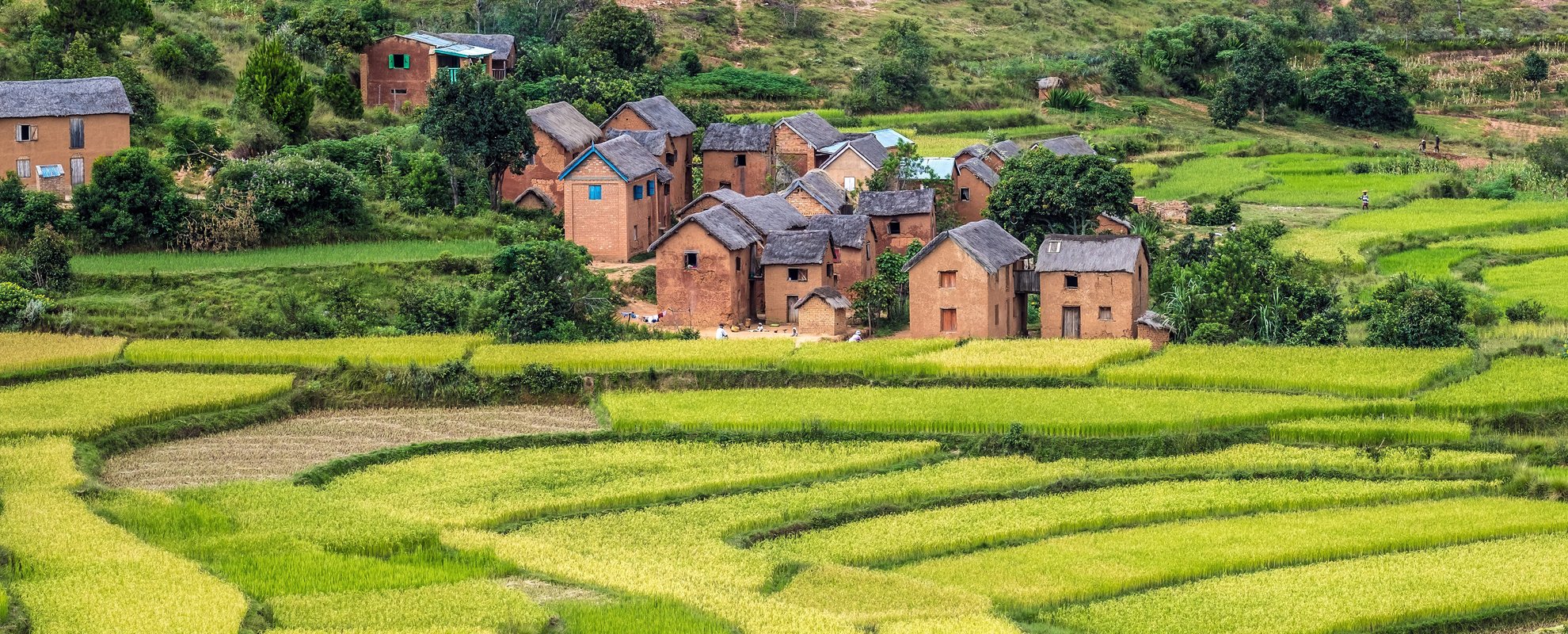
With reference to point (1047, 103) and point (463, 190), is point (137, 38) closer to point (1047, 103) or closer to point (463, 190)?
point (463, 190)

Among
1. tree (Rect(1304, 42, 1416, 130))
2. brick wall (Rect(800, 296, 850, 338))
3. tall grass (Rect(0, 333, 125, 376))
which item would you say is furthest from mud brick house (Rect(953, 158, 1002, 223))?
tree (Rect(1304, 42, 1416, 130))

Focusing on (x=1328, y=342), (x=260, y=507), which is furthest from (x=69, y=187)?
(x=1328, y=342)

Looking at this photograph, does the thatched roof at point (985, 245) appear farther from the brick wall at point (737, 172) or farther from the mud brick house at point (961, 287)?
the brick wall at point (737, 172)

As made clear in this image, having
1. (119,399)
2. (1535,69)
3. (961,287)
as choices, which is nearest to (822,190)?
(961,287)

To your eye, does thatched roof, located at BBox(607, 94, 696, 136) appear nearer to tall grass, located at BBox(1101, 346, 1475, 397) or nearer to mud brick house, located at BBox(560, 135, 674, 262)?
mud brick house, located at BBox(560, 135, 674, 262)

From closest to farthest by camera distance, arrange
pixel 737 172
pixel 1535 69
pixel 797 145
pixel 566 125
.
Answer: pixel 566 125 < pixel 737 172 < pixel 797 145 < pixel 1535 69

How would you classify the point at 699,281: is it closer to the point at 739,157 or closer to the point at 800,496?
the point at 739,157
